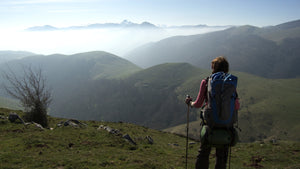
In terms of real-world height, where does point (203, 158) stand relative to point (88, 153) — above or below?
above

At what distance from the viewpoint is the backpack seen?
5.68 m

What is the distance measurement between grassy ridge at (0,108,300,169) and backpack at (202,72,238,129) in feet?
20.5

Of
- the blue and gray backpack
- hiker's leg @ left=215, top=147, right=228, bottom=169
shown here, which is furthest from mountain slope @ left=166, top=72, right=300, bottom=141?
the blue and gray backpack

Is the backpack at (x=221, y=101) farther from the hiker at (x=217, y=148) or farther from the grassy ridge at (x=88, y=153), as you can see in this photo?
the grassy ridge at (x=88, y=153)

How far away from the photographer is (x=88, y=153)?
12.1 meters

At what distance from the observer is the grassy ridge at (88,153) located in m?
10.4

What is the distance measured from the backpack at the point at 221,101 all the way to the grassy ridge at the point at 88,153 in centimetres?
625

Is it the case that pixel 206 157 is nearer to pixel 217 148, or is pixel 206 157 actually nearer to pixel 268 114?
pixel 217 148

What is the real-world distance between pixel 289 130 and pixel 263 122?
62.7ft

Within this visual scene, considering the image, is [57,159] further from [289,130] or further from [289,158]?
[289,130]

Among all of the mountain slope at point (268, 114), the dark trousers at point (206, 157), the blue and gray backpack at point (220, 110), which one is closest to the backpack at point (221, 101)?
the blue and gray backpack at point (220, 110)

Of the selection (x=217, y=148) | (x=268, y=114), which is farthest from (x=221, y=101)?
(x=268, y=114)

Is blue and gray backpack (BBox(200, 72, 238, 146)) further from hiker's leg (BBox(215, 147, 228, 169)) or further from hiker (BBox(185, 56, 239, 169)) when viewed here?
hiker's leg (BBox(215, 147, 228, 169))

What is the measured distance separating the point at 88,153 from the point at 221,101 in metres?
9.52
